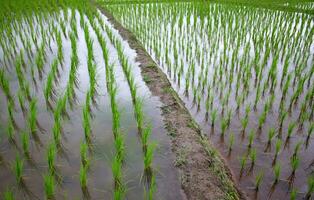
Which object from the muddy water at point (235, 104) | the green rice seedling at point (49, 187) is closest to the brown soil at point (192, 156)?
the muddy water at point (235, 104)

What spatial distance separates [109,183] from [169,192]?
1.34ft

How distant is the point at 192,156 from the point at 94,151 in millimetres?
774

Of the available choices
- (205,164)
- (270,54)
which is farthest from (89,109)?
(270,54)

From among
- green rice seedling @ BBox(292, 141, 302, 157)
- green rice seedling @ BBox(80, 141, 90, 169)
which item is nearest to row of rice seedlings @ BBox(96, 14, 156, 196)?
green rice seedling @ BBox(80, 141, 90, 169)

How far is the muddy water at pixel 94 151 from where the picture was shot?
5.85ft

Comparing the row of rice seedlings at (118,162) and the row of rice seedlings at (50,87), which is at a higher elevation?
the row of rice seedlings at (50,87)

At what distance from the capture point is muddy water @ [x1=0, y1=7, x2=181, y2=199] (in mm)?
1783

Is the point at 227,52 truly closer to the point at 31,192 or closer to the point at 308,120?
the point at 308,120

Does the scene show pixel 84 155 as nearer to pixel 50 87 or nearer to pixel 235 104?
pixel 50 87

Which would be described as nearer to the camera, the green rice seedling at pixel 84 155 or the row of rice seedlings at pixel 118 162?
the row of rice seedlings at pixel 118 162

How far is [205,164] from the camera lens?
206 cm

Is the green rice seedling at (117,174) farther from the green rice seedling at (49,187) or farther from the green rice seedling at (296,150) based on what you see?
the green rice seedling at (296,150)

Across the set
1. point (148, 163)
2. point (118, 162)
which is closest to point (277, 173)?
point (148, 163)

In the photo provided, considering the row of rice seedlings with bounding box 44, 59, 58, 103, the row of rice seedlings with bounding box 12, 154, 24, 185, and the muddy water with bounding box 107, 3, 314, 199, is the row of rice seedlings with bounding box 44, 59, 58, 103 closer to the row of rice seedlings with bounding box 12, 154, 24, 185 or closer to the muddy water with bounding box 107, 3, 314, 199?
the row of rice seedlings with bounding box 12, 154, 24, 185
